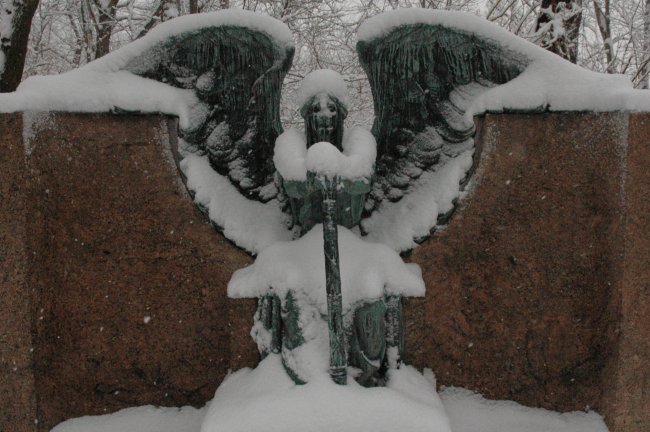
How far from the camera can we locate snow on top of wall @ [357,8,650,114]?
273cm

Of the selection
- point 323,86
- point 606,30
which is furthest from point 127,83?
point 606,30

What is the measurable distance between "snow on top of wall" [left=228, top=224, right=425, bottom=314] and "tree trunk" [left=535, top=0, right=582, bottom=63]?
481 centimetres

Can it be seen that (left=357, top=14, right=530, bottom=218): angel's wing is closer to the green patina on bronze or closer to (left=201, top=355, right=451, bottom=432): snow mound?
the green patina on bronze

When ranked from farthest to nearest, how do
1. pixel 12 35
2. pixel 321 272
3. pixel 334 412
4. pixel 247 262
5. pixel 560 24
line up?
pixel 560 24 < pixel 12 35 < pixel 247 262 < pixel 321 272 < pixel 334 412

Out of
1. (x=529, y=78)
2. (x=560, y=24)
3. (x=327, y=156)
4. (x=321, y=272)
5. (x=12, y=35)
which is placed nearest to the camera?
(x=327, y=156)

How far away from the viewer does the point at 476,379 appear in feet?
9.69

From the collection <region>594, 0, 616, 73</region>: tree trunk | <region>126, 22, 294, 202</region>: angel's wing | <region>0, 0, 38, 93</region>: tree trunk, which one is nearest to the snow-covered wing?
<region>126, 22, 294, 202</region>: angel's wing

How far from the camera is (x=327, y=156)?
2.46 meters

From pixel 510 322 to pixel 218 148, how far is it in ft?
5.60

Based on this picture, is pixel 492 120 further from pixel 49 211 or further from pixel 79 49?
pixel 79 49

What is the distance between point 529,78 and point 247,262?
163cm

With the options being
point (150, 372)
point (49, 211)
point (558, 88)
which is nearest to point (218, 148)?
point (49, 211)

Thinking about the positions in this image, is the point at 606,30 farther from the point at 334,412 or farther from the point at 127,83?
the point at 334,412

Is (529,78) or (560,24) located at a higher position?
(560,24)
